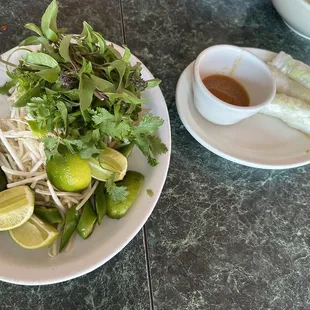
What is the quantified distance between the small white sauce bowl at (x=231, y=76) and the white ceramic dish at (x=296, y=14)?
0.92ft

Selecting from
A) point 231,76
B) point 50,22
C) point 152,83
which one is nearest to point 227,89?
point 231,76

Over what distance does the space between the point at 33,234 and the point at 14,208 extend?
63 millimetres

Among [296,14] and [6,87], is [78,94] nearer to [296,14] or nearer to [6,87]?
[6,87]

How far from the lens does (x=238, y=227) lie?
1.04 m

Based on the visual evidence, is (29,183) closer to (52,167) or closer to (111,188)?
(52,167)

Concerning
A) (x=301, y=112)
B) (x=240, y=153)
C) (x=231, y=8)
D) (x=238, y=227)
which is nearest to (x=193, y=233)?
(x=238, y=227)

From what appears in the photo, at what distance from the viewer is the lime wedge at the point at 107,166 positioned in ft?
3.00

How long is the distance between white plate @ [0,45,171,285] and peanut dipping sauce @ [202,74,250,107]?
280 mm

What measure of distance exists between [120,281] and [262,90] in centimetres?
62

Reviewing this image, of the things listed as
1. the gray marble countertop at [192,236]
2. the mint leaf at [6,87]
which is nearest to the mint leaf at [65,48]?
the mint leaf at [6,87]

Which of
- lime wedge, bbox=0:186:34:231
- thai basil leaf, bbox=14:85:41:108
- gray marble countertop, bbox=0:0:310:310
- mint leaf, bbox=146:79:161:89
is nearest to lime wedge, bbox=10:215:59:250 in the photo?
lime wedge, bbox=0:186:34:231

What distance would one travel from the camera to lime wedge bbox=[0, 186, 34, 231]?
828mm

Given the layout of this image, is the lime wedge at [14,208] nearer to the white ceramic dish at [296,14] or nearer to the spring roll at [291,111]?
the spring roll at [291,111]

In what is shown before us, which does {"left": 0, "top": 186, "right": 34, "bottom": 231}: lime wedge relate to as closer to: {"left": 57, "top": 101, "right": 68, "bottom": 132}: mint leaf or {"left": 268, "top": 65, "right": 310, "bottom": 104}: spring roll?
{"left": 57, "top": 101, "right": 68, "bottom": 132}: mint leaf
